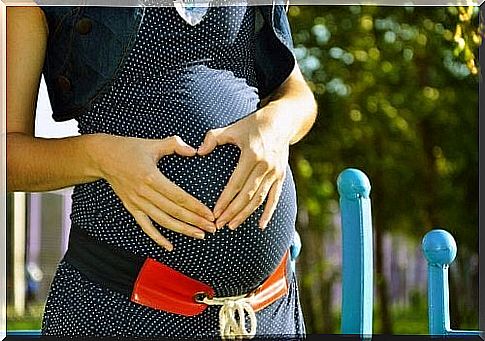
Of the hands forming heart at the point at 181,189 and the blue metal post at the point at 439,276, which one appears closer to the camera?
the hands forming heart at the point at 181,189

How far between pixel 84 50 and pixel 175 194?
23 cm

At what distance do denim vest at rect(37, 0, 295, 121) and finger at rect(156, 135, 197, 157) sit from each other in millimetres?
105

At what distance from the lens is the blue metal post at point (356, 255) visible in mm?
A: 1398

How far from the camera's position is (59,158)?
1126 millimetres

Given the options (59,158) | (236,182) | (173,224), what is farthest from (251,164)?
(59,158)

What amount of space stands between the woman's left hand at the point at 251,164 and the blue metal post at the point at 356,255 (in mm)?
281

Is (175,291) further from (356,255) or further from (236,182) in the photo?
(356,255)

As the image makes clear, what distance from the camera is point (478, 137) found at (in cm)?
143

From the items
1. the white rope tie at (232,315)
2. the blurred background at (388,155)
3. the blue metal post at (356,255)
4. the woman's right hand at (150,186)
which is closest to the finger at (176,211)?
the woman's right hand at (150,186)

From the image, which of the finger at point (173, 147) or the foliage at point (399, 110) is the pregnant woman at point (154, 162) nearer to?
the finger at point (173, 147)

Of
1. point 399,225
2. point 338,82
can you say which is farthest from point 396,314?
point 338,82

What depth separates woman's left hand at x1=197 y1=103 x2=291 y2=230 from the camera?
1.14 metres

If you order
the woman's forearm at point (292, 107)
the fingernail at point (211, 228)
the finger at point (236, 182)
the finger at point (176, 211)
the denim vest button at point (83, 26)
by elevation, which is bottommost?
the fingernail at point (211, 228)

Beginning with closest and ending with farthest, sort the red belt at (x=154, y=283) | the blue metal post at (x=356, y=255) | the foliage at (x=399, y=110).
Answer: the red belt at (x=154, y=283) → the blue metal post at (x=356, y=255) → the foliage at (x=399, y=110)
